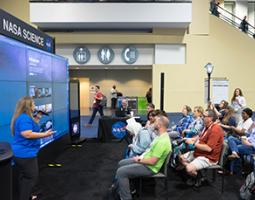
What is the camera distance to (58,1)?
41.5 ft

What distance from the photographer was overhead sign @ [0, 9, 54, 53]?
412 centimetres

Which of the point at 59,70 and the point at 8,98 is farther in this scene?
the point at 59,70

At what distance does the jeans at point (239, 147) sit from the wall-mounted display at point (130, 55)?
990 cm

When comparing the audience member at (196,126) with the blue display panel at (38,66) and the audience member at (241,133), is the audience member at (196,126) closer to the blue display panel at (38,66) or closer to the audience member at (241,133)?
the audience member at (241,133)

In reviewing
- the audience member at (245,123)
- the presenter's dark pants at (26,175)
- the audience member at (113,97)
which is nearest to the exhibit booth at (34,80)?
the presenter's dark pants at (26,175)

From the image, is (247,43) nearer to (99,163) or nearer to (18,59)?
(99,163)

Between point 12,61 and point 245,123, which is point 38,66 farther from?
point 245,123

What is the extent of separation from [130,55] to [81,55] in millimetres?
2518

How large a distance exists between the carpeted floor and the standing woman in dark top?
844 millimetres

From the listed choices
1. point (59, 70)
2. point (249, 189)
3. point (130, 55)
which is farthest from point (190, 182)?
point (130, 55)

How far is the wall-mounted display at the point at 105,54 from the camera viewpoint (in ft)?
47.3

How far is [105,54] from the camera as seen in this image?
47.3ft

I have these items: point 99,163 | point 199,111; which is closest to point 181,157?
point 199,111

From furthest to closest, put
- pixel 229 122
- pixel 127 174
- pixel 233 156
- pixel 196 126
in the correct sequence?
→ 1. pixel 229 122
2. pixel 196 126
3. pixel 233 156
4. pixel 127 174
